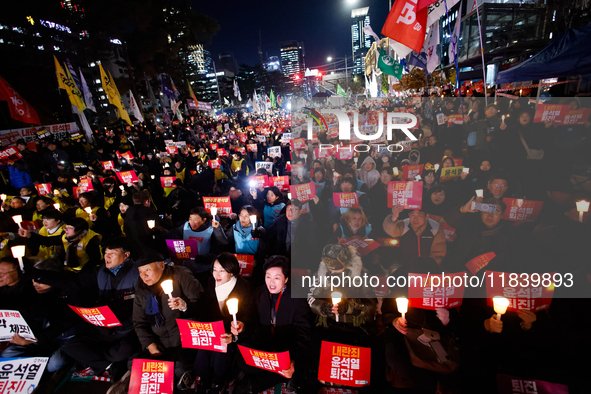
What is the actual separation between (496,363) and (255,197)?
5.13 m

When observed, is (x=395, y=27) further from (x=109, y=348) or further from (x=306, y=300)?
(x=109, y=348)

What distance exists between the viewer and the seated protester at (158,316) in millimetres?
3148

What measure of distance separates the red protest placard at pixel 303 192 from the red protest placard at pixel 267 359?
115 inches

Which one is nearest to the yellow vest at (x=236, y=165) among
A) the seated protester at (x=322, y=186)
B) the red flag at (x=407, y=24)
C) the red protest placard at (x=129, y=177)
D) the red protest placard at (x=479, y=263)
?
the red protest placard at (x=129, y=177)

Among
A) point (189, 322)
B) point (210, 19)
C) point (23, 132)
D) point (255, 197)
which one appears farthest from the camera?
point (210, 19)

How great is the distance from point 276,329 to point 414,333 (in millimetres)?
1517

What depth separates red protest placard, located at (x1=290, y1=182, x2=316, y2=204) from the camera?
5.14 metres

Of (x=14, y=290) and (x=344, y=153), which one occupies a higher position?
(x=344, y=153)

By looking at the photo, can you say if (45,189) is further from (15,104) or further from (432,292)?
(432,292)

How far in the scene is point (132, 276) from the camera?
355 cm

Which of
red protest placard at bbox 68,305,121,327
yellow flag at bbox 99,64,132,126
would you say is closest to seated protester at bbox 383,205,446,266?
red protest placard at bbox 68,305,121,327

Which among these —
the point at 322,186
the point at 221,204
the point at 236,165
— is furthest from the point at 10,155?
the point at 322,186

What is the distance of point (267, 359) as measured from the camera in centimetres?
270

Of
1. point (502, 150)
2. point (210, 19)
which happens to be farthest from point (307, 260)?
point (210, 19)
